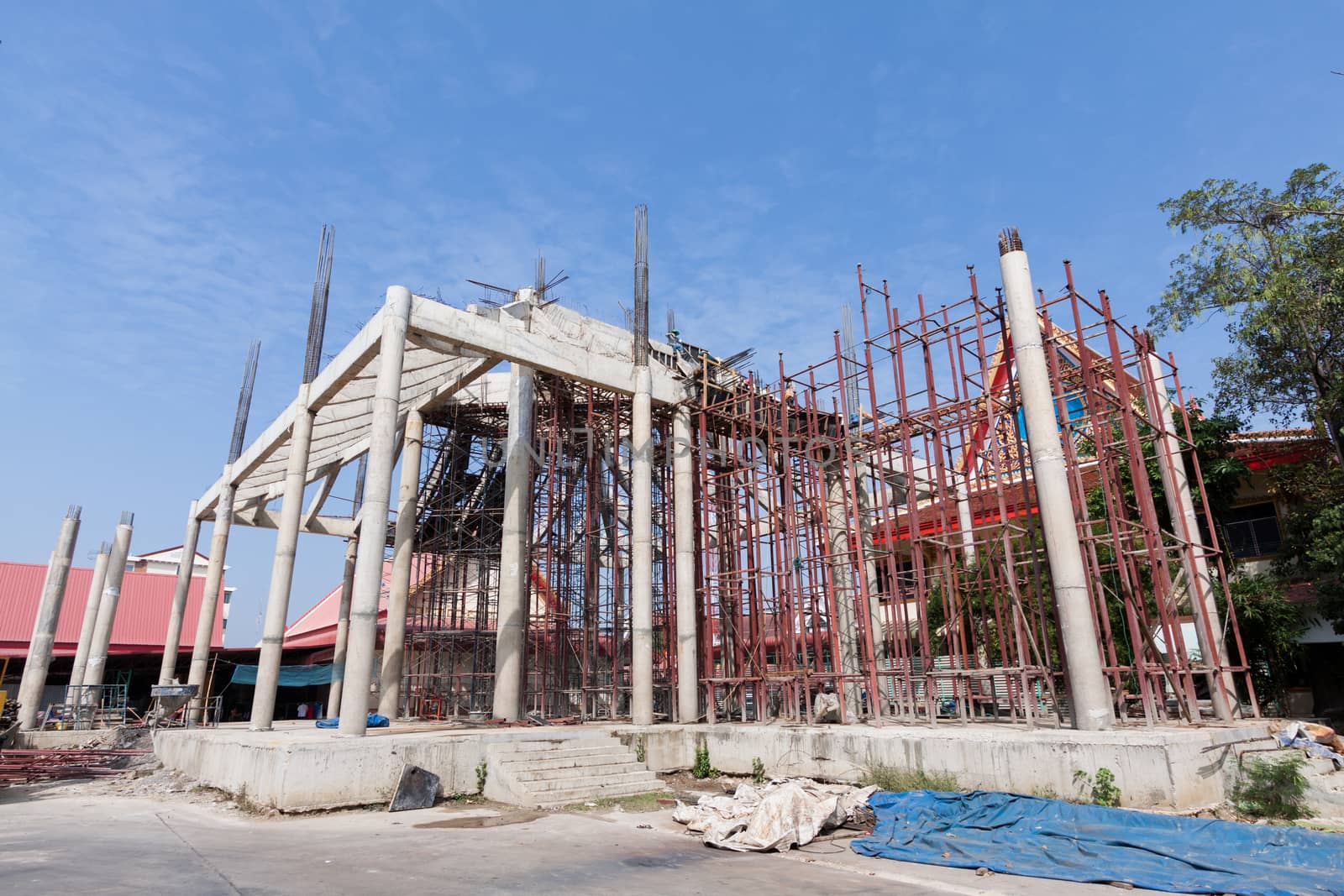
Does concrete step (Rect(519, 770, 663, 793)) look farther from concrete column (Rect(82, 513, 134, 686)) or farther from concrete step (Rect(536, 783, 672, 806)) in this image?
concrete column (Rect(82, 513, 134, 686))

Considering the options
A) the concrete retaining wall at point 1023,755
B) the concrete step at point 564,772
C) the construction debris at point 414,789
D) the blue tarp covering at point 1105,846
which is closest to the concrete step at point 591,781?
the concrete step at point 564,772

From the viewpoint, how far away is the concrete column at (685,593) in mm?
17781

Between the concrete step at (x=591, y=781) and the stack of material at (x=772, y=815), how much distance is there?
8.02 feet

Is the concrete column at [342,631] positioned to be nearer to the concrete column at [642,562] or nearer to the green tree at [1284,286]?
the concrete column at [642,562]

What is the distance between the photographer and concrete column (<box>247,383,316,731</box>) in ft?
58.5

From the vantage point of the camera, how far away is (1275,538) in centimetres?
2431

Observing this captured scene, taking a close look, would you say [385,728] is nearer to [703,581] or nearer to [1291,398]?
[703,581]

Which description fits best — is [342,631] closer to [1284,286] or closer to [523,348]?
[523,348]

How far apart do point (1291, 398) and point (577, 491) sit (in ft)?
62.7

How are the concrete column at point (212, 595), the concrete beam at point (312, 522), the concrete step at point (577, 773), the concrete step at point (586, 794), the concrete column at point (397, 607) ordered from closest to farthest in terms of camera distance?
the concrete step at point (586, 794) → the concrete step at point (577, 773) → the concrete column at point (397, 607) → the concrete column at point (212, 595) → the concrete beam at point (312, 522)

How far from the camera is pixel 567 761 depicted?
13.6m

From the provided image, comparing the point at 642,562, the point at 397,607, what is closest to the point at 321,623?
the point at 397,607

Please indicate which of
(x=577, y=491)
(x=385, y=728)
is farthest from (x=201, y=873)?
(x=577, y=491)

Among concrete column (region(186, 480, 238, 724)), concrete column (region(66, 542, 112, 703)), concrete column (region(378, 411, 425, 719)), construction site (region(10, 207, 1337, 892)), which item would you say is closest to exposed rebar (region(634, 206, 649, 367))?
construction site (region(10, 207, 1337, 892))
